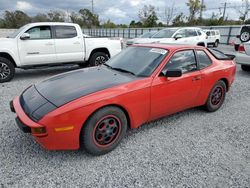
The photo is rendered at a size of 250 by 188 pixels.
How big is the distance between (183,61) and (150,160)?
5.89 ft

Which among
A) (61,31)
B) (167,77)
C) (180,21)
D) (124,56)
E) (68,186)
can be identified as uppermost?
(180,21)

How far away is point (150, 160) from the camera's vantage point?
2.61 metres

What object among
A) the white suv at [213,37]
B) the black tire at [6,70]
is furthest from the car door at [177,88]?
the white suv at [213,37]

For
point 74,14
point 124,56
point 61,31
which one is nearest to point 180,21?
point 74,14

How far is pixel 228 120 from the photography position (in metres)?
3.77

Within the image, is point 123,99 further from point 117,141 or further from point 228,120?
point 228,120

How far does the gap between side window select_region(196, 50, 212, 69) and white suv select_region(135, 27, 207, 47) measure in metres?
6.10

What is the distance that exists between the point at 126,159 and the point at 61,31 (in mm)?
5551

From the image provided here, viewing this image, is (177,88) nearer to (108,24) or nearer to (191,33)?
(191,33)

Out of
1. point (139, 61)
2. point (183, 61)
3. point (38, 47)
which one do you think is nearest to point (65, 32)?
point (38, 47)

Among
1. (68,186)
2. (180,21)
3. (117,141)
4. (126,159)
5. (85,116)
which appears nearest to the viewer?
(68,186)

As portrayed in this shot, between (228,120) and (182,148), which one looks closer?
(182,148)

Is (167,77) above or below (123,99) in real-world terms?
above

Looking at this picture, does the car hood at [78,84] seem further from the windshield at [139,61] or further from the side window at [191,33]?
the side window at [191,33]
